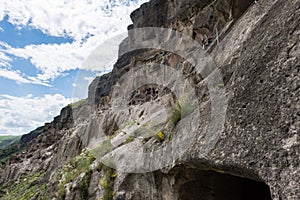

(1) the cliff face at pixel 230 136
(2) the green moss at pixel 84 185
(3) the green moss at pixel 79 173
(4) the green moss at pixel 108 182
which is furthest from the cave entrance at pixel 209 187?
(3) the green moss at pixel 79 173

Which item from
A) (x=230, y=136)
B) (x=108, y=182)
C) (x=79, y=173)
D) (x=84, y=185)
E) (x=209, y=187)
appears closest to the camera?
(x=230, y=136)

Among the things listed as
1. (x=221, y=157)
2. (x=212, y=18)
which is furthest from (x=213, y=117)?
(x=212, y=18)

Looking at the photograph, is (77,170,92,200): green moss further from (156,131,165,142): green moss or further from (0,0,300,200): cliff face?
(156,131,165,142): green moss

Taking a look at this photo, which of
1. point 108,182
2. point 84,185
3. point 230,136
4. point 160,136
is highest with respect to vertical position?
point 160,136

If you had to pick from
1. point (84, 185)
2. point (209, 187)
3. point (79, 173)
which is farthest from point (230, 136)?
point (79, 173)

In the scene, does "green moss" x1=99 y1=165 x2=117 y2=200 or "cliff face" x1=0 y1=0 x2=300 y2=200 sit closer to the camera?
"cliff face" x1=0 y1=0 x2=300 y2=200

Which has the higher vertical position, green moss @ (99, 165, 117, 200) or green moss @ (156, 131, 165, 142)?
green moss @ (156, 131, 165, 142)

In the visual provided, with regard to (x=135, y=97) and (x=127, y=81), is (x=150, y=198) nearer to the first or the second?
(x=135, y=97)

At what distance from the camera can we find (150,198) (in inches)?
260

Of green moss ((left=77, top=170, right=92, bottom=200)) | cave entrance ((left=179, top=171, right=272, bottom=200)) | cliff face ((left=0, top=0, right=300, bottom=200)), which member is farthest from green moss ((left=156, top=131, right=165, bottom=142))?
green moss ((left=77, top=170, right=92, bottom=200))

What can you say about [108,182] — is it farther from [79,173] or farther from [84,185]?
[79,173]

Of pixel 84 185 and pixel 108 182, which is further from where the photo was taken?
pixel 84 185

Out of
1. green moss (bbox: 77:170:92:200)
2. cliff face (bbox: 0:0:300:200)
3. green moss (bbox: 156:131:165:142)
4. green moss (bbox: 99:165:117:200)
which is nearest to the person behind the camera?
cliff face (bbox: 0:0:300:200)

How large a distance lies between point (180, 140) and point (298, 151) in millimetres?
2858
